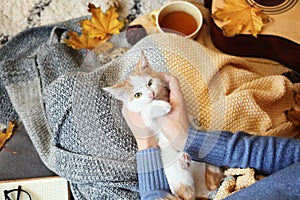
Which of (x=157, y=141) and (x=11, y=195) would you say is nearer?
(x=157, y=141)

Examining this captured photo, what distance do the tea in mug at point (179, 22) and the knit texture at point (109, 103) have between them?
0.55 ft

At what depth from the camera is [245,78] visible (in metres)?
1.11

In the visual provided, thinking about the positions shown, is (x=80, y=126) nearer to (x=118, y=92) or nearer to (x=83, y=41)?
(x=118, y=92)

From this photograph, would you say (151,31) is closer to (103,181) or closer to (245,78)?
(245,78)

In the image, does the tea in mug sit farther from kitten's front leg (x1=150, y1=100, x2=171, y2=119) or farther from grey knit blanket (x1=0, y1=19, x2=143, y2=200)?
kitten's front leg (x1=150, y1=100, x2=171, y2=119)

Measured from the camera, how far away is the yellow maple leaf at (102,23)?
4.39 feet

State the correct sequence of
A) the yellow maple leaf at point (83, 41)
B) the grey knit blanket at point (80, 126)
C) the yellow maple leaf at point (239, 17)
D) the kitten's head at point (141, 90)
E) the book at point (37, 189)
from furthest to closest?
the yellow maple leaf at point (83, 41) < the yellow maple leaf at point (239, 17) < the book at point (37, 189) < the grey knit blanket at point (80, 126) < the kitten's head at point (141, 90)

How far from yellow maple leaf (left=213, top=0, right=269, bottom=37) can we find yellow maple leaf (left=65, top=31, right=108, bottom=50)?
33cm

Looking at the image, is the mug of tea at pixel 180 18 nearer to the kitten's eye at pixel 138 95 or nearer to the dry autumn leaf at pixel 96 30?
the dry autumn leaf at pixel 96 30

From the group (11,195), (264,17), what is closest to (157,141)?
(11,195)

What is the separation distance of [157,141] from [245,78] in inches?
13.6

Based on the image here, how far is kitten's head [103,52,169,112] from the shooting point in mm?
792

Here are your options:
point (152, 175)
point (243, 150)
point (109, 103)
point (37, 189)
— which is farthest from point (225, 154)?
point (37, 189)

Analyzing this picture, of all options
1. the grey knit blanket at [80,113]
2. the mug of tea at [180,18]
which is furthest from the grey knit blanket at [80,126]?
the mug of tea at [180,18]
